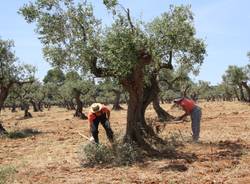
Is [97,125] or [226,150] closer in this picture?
[226,150]

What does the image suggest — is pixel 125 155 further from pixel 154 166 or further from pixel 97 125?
pixel 97 125

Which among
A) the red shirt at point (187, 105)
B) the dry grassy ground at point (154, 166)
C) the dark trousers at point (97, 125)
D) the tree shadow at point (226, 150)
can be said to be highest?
the red shirt at point (187, 105)

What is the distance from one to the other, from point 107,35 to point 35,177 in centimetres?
492

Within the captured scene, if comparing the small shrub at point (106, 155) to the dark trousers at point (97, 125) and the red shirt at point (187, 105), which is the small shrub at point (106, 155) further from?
the red shirt at point (187, 105)

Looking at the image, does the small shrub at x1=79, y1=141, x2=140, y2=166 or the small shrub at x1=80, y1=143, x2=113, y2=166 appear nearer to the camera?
the small shrub at x1=79, y1=141, x2=140, y2=166

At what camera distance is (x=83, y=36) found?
15.8 m

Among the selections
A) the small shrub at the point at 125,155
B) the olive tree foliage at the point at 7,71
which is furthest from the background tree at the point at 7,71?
the small shrub at the point at 125,155

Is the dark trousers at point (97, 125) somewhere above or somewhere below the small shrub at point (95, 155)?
above

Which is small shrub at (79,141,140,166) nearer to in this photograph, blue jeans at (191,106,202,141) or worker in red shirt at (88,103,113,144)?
worker in red shirt at (88,103,113,144)

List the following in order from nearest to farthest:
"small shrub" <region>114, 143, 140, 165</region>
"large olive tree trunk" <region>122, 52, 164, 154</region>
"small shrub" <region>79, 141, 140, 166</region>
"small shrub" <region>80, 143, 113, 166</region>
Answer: "small shrub" <region>114, 143, 140, 165</region> → "small shrub" <region>79, 141, 140, 166</region> → "small shrub" <region>80, 143, 113, 166</region> → "large olive tree trunk" <region>122, 52, 164, 154</region>

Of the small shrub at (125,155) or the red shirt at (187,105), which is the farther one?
the red shirt at (187,105)

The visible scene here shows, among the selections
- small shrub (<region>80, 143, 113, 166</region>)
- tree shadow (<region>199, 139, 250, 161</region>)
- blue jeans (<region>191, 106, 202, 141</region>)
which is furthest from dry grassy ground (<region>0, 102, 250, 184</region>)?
blue jeans (<region>191, 106, 202, 141</region>)

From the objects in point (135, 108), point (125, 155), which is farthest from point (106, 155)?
point (135, 108)

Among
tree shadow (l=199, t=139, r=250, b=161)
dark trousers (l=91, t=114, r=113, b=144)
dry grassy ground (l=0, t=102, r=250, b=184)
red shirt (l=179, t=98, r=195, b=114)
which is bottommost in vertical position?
dry grassy ground (l=0, t=102, r=250, b=184)
